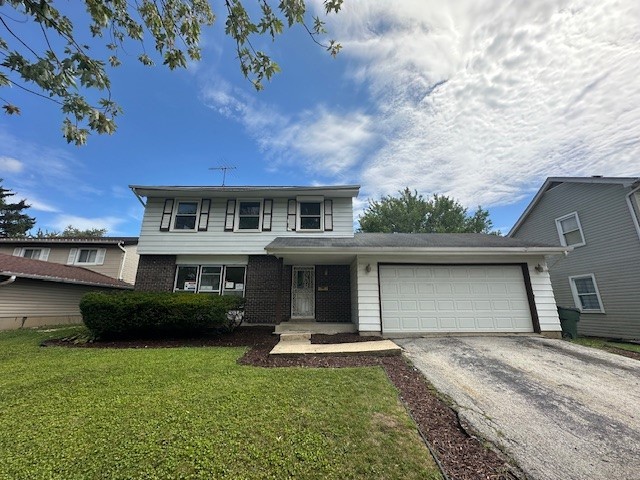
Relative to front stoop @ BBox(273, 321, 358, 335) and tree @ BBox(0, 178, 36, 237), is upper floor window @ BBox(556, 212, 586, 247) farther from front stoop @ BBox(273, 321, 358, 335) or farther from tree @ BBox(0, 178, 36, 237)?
tree @ BBox(0, 178, 36, 237)

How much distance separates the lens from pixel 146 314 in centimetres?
Result: 736

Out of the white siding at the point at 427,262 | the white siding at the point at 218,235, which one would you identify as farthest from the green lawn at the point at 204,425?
the white siding at the point at 218,235

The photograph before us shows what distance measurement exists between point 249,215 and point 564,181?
14507mm

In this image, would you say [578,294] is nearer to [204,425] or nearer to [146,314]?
[204,425]

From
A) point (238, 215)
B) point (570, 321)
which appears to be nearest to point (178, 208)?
point (238, 215)

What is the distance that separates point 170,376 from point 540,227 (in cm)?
1678

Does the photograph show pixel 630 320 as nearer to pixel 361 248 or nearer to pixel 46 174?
pixel 361 248

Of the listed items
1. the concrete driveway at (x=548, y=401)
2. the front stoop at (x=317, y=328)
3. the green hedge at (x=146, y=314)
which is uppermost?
the green hedge at (x=146, y=314)

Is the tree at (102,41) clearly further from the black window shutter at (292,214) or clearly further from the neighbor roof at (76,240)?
the neighbor roof at (76,240)

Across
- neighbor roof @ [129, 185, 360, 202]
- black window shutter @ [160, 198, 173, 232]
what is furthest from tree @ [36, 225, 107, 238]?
black window shutter @ [160, 198, 173, 232]

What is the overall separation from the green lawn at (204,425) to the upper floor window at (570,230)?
41.7 feet

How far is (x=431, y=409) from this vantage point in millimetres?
3492

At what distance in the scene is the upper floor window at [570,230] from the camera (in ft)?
38.1

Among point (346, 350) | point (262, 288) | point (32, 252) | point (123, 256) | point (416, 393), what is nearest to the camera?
point (416, 393)
